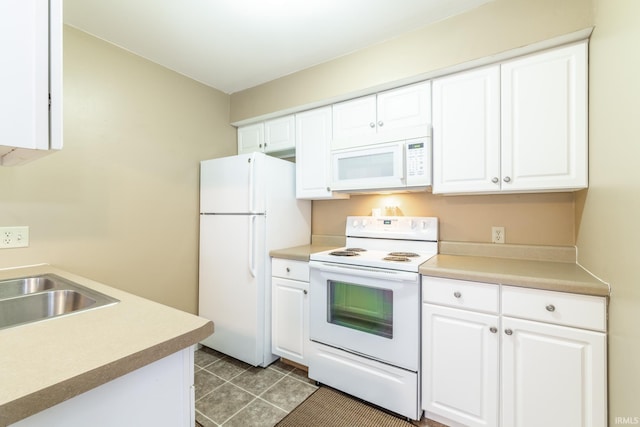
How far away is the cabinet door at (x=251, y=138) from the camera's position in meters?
2.75

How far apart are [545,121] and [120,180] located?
110 inches

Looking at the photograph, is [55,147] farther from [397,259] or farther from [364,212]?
[364,212]

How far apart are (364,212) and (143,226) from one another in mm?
1802

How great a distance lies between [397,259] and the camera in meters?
1.80

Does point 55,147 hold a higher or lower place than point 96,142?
lower

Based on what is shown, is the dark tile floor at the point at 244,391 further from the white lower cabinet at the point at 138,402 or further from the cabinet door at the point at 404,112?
the cabinet door at the point at 404,112

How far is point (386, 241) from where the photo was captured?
226 centimetres

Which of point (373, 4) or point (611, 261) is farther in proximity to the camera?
point (373, 4)

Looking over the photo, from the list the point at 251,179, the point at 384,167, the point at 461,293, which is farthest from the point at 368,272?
the point at 251,179

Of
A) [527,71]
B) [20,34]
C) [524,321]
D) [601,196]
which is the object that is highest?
[527,71]

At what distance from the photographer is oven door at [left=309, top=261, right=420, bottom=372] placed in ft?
5.28

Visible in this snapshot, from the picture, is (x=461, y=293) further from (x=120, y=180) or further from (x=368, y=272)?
(x=120, y=180)

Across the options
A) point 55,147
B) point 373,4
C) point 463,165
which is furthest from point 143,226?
point 463,165

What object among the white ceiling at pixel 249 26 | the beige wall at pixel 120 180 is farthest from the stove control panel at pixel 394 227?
the beige wall at pixel 120 180
